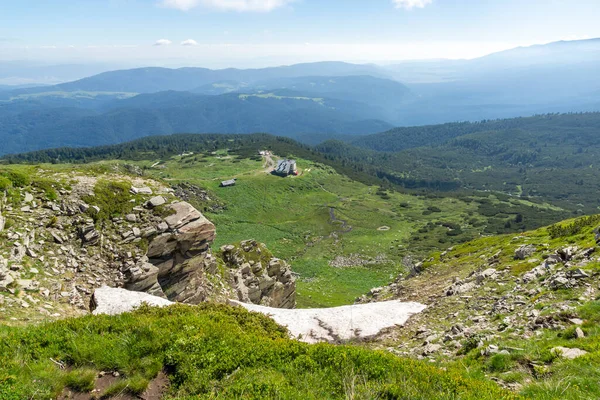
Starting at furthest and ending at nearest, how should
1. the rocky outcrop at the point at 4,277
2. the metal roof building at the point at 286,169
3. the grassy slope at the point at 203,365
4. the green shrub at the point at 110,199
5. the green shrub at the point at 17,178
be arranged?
the metal roof building at the point at 286,169 < the green shrub at the point at 110,199 < the green shrub at the point at 17,178 < the rocky outcrop at the point at 4,277 < the grassy slope at the point at 203,365

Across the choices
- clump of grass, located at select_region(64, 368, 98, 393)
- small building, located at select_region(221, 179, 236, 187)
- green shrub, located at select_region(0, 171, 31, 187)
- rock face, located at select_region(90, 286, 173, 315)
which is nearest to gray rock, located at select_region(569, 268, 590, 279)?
→ clump of grass, located at select_region(64, 368, 98, 393)

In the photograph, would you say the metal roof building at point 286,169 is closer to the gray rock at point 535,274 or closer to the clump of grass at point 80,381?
the gray rock at point 535,274

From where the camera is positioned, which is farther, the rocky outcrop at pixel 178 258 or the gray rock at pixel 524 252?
the gray rock at pixel 524 252

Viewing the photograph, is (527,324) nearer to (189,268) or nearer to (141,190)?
(189,268)

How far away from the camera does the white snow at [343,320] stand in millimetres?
20375

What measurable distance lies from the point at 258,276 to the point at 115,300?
61.7ft

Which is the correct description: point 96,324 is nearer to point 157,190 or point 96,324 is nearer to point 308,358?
point 308,358

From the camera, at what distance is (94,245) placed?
21.5 meters

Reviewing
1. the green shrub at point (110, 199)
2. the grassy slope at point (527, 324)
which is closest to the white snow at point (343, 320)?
the grassy slope at point (527, 324)

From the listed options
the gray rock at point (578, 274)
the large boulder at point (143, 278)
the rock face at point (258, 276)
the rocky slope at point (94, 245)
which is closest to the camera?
the gray rock at point (578, 274)

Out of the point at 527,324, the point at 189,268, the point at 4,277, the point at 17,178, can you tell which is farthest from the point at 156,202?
the point at 527,324

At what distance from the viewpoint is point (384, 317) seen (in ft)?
73.7

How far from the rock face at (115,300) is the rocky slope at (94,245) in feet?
1.73

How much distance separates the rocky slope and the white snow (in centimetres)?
800
